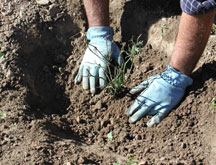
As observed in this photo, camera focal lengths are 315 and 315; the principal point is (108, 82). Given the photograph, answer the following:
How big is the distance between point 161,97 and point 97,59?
23.8 inches

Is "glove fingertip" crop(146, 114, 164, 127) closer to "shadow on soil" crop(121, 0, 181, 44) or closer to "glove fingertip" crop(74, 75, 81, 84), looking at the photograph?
"glove fingertip" crop(74, 75, 81, 84)

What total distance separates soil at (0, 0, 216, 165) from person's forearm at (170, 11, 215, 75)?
189mm

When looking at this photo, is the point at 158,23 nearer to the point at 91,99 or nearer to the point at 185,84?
the point at 185,84

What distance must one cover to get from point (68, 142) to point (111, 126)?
0.36 metres

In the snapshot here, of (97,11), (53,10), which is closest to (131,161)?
(97,11)

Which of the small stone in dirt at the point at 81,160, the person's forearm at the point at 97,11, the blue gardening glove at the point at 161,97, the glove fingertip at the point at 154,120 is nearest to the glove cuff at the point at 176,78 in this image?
the blue gardening glove at the point at 161,97

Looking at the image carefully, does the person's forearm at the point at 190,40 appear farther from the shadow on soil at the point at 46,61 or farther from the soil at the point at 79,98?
the shadow on soil at the point at 46,61

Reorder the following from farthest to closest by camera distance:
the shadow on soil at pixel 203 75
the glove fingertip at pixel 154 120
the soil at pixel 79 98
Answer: the shadow on soil at pixel 203 75
the glove fingertip at pixel 154 120
the soil at pixel 79 98

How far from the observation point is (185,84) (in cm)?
218

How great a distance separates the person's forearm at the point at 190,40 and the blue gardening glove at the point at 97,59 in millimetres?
422

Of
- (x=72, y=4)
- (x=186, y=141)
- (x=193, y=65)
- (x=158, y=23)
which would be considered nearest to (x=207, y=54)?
(x=193, y=65)

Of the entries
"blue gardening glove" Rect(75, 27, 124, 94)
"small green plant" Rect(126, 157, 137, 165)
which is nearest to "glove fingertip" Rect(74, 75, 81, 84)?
"blue gardening glove" Rect(75, 27, 124, 94)

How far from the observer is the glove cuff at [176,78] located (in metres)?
2.15

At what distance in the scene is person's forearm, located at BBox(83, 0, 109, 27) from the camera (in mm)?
2529
